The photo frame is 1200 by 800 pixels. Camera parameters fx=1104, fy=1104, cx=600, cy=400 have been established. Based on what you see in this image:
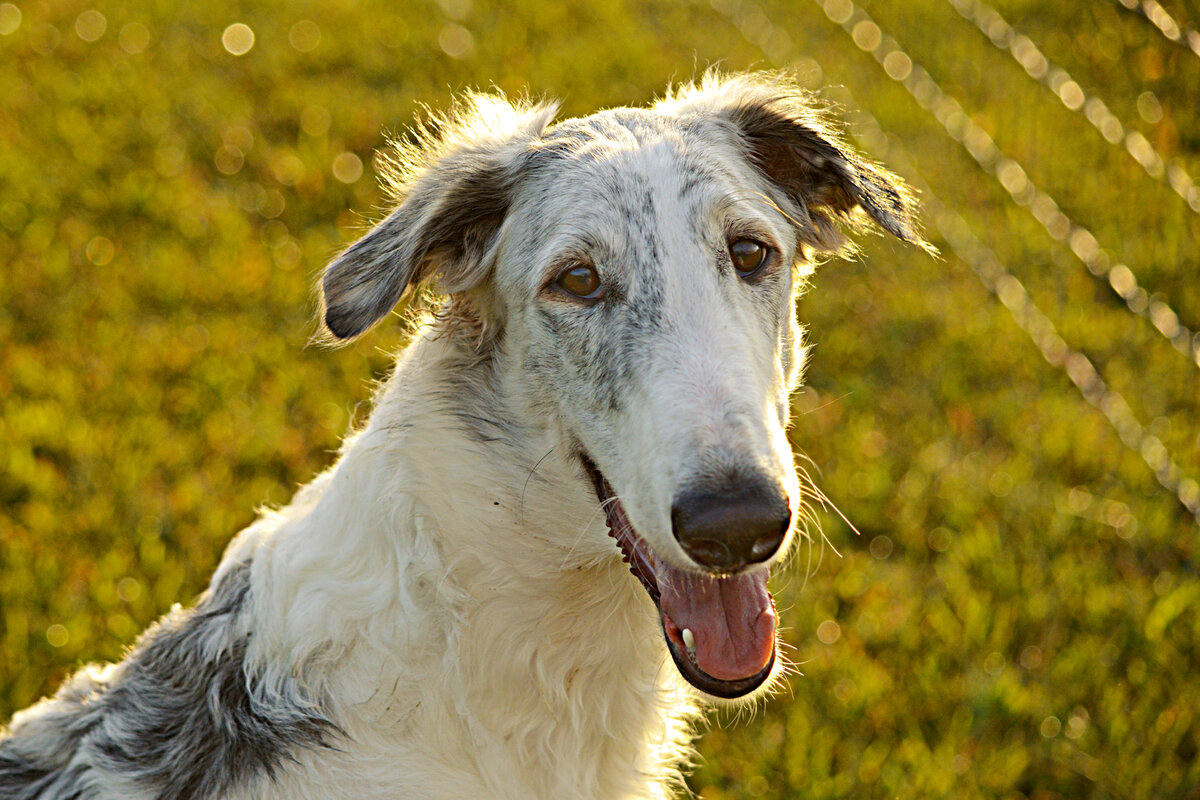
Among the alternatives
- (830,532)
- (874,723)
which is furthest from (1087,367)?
(874,723)

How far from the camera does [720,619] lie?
2.81 m

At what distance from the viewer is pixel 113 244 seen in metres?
7.11

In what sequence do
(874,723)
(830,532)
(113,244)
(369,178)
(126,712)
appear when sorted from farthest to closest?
(369,178) → (113,244) → (830,532) → (874,723) → (126,712)

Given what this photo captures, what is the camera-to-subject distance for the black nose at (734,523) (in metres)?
2.36

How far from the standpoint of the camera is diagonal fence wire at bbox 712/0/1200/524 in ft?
18.4

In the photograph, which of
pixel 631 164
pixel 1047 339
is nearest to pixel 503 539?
pixel 631 164

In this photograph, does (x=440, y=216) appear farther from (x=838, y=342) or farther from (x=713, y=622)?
(x=838, y=342)

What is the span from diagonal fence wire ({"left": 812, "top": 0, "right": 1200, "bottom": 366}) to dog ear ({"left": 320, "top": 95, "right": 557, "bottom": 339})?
4.84 meters

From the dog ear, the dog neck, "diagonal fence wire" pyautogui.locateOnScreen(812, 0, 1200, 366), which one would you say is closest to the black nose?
the dog neck

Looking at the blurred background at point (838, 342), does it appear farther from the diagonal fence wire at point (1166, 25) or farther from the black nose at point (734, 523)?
the black nose at point (734, 523)

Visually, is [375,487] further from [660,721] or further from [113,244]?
[113,244]

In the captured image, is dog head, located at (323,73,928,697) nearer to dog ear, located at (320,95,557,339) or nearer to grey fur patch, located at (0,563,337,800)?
dog ear, located at (320,95,557,339)

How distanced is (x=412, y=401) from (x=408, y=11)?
8.71 meters

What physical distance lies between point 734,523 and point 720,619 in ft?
1.77
